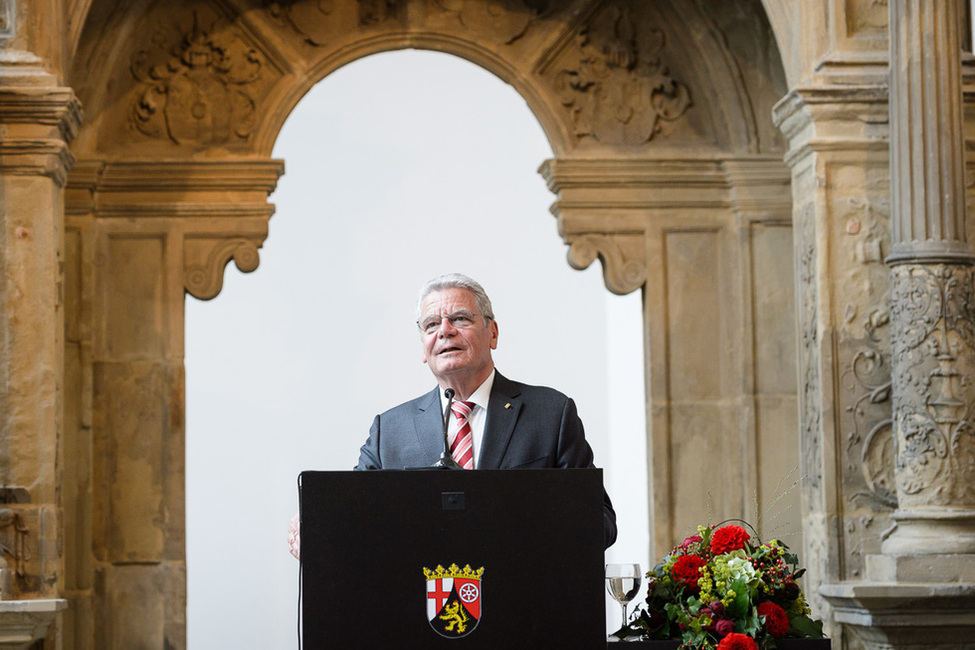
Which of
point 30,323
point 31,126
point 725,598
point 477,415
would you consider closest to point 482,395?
point 477,415

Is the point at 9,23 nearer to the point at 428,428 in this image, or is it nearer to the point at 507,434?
the point at 428,428

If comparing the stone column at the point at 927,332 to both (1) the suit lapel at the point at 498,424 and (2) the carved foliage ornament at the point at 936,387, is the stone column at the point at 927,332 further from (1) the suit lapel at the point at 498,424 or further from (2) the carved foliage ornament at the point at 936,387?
(1) the suit lapel at the point at 498,424

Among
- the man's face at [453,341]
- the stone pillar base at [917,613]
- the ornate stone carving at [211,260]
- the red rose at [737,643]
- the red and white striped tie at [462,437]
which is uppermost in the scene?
the ornate stone carving at [211,260]

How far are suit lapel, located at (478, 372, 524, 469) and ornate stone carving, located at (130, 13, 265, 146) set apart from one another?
418cm

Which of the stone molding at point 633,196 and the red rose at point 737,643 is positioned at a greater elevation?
the stone molding at point 633,196

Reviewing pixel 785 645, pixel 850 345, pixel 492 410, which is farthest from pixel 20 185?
pixel 785 645

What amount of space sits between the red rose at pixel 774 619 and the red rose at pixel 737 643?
0.13 metres

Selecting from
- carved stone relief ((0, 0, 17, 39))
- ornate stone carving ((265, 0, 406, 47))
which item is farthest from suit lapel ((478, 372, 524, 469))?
ornate stone carving ((265, 0, 406, 47))

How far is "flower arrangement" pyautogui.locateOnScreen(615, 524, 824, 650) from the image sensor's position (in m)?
3.47

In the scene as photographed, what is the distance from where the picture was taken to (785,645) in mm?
3455

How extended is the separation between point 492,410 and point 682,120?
→ 14.5ft

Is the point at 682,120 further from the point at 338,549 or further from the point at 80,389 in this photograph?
the point at 338,549

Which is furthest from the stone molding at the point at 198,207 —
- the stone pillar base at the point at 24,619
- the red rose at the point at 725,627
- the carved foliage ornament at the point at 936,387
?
the red rose at the point at 725,627

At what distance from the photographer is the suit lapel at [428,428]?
151 inches
